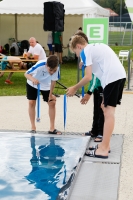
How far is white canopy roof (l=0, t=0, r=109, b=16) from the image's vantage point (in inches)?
604

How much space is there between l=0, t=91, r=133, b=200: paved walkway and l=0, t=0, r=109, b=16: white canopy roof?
7.08 metres

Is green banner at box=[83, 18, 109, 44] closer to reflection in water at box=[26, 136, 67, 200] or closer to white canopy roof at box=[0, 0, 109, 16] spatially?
reflection in water at box=[26, 136, 67, 200]

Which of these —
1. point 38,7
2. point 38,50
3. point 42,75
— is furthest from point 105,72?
point 38,7

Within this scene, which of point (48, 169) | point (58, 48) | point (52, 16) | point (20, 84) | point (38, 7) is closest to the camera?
point (48, 169)

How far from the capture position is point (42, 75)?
5.69 m

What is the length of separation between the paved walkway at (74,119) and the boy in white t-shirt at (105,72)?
0.54 metres

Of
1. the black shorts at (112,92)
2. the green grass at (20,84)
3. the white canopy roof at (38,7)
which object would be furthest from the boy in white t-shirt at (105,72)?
the white canopy roof at (38,7)

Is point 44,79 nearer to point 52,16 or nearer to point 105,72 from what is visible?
point 105,72

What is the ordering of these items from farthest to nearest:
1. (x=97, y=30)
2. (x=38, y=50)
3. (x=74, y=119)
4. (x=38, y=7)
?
1. (x=38, y=7)
2. (x=38, y=50)
3. (x=97, y=30)
4. (x=74, y=119)

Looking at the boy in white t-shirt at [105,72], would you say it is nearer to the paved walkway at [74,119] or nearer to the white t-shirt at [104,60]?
the white t-shirt at [104,60]

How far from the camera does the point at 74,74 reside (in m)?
14.1

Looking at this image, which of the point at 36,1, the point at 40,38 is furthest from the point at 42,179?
the point at 40,38

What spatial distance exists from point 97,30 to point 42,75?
4.25 meters

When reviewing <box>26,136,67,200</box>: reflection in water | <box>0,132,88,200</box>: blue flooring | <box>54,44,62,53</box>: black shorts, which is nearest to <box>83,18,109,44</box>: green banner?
<box>0,132,88,200</box>: blue flooring
